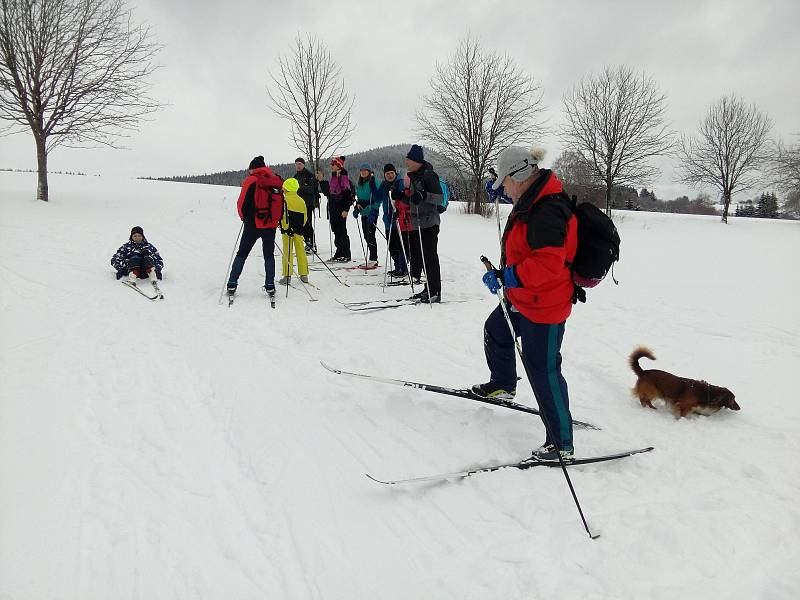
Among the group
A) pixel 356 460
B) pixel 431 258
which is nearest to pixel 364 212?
pixel 431 258

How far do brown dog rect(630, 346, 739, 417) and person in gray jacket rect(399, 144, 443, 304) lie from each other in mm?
3734

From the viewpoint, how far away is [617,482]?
3.02m

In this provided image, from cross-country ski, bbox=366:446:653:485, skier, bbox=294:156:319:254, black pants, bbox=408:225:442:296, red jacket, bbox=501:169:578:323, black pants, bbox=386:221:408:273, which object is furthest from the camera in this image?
skier, bbox=294:156:319:254

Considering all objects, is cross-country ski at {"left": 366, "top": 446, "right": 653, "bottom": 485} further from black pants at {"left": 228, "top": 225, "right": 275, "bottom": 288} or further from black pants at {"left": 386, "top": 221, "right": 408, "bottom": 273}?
black pants at {"left": 386, "top": 221, "right": 408, "bottom": 273}

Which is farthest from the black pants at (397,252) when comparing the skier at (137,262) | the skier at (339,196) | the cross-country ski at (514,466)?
the cross-country ski at (514,466)

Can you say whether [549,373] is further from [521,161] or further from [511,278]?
[521,161]

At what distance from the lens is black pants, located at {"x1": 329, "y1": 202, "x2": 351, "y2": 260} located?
10016 millimetres

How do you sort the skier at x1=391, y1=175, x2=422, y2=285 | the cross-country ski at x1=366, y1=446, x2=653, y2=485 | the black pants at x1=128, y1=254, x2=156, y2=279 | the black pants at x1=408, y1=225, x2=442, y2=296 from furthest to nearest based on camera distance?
the black pants at x1=128, y1=254, x2=156, y2=279 < the skier at x1=391, y1=175, x2=422, y2=285 < the black pants at x1=408, y1=225, x2=442, y2=296 < the cross-country ski at x1=366, y1=446, x2=653, y2=485

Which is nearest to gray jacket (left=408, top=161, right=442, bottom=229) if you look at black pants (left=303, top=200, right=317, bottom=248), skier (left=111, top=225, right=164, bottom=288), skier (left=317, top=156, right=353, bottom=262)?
skier (left=317, top=156, right=353, bottom=262)

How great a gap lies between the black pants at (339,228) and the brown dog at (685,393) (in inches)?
289

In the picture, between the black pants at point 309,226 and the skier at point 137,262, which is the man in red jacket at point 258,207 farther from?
the black pants at point 309,226

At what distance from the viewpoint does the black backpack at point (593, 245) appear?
291cm

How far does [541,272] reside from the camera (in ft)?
9.52

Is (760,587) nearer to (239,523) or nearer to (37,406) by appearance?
(239,523)
